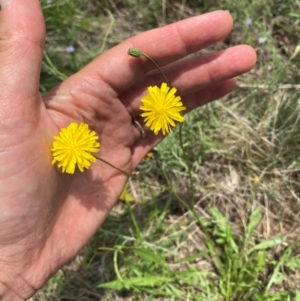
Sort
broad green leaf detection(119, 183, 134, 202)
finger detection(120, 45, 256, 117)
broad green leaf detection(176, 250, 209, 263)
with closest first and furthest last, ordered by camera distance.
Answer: finger detection(120, 45, 256, 117)
broad green leaf detection(176, 250, 209, 263)
broad green leaf detection(119, 183, 134, 202)

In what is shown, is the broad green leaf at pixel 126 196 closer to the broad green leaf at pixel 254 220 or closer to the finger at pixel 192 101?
the finger at pixel 192 101

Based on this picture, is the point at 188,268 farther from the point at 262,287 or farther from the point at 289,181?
the point at 289,181

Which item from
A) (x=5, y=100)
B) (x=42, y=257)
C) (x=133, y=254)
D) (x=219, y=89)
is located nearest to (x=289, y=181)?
(x=219, y=89)

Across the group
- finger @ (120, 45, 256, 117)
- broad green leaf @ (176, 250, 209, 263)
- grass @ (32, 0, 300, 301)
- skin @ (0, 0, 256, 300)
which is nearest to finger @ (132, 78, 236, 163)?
skin @ (0, 0, 256, 300)

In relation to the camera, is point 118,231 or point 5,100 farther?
point 118,231

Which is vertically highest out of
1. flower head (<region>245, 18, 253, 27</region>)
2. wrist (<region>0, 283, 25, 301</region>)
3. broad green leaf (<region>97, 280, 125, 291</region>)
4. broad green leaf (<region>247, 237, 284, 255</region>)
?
flower head (<region>245, 18, 253, 27</region>)

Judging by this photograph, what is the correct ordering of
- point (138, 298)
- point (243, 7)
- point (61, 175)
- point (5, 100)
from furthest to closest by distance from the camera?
point (243, 7) < point (138, 298) < point (61, 175) < point (5, 100)

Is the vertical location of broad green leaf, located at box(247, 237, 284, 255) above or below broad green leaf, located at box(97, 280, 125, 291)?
above

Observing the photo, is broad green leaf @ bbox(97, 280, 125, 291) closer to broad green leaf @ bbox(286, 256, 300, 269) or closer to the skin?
the skin
